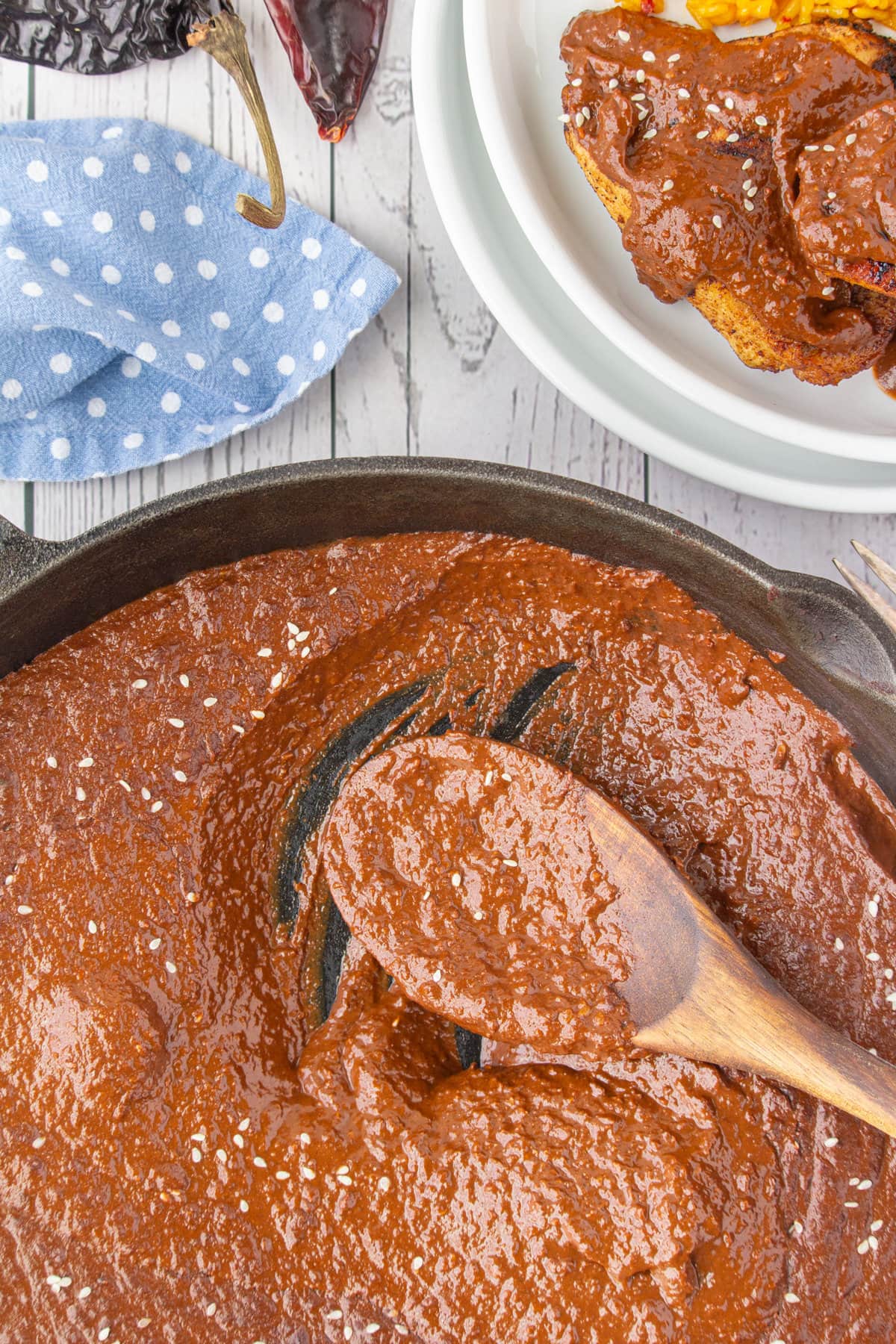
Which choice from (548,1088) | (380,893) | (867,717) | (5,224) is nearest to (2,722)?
(380,893)

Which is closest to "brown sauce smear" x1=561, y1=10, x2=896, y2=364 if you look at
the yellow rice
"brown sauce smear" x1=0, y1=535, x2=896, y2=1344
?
the yellow rice

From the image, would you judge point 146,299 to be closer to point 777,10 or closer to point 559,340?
point 559,340

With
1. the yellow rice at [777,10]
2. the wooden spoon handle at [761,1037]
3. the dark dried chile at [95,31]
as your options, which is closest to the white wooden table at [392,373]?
the dark dried chile at [95,31]

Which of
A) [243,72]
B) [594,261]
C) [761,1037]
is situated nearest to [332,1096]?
[761,1037]

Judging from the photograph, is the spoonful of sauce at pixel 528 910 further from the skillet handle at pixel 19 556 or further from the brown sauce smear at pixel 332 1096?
the skillet handle at pixel 19 556

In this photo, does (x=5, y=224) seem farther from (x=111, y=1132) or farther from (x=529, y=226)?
(x=111, y=1132)
